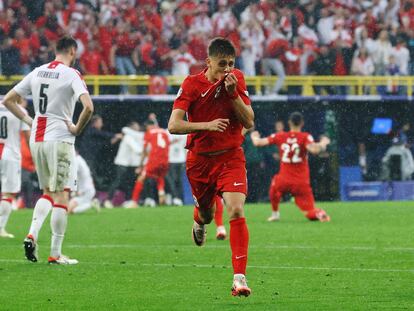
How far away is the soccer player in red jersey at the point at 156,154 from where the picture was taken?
28234 mm

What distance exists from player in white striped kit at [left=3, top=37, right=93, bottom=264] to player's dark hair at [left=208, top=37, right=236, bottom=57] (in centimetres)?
309

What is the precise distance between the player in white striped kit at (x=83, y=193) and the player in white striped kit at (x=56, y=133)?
11.5 m

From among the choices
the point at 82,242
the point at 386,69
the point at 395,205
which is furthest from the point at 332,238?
the point at 386,69

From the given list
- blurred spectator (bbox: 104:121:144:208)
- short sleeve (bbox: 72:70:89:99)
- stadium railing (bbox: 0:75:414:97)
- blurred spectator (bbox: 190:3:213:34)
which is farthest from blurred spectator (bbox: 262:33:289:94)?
short sleeve (bbox: 72:70:89:99)

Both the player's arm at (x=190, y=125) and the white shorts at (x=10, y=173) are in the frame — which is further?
the white shorts at (x=10, y=173)

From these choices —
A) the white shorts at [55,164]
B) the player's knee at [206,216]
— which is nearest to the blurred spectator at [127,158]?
the white shorts at [55,164]

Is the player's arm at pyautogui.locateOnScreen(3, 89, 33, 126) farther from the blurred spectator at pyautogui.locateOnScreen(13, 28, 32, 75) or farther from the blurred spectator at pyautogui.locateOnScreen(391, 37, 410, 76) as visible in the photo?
the blurred spectator at pyautogui.locateOnScreen(391, 37, 410, 76)

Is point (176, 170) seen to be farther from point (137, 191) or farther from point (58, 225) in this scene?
point (58, 225)

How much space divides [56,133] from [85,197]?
1216 cm

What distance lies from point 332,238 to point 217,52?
25.0ft

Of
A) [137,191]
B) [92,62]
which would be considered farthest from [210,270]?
[92,62]

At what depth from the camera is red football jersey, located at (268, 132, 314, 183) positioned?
21141 millimetres

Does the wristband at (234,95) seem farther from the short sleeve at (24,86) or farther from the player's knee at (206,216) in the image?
the short sleeve at (24,86)

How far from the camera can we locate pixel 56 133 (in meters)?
12.4
